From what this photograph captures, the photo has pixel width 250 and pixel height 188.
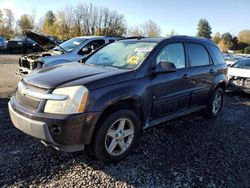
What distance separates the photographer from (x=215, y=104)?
231 inches

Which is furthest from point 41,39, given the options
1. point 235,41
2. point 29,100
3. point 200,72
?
point 235,41

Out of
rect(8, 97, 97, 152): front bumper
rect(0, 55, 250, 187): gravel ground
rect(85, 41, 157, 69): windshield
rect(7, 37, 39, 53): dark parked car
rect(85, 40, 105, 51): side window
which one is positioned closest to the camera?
rect(8, 97, 97, 152): front bumper

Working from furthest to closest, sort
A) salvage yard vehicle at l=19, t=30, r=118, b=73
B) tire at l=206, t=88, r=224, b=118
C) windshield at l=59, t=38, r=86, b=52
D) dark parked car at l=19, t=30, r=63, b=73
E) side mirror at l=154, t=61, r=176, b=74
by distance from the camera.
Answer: windshield at l=59, t=38, r=86, b=52
dark parked car at l=19, t=30, r=63, b=73
salvage yard vehicle at l=19, t=30, r=118, b=73
tire at l=206, t=88, r=224, b=118
side mirror at l=154, t=61, r=176, b=74

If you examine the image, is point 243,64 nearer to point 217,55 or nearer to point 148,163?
point 217,55

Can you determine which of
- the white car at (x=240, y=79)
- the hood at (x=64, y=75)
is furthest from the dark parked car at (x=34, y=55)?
the white car at (x=240, y=79)

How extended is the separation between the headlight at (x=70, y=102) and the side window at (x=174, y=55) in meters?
1.50

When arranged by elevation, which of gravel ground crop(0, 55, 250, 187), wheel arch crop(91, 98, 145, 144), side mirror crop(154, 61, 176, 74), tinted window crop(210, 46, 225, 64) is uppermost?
tinted window crop(210, 46, 225, 64)

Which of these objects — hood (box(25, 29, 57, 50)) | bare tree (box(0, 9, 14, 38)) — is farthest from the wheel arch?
bare tree (box(0, 9, 14, 38))

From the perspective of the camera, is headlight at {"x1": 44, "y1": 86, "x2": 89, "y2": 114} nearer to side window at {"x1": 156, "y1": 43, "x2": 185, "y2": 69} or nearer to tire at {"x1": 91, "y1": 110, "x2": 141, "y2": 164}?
tire at {"x1": 91, "y1": 110, "x2": 141, "y2": 164}

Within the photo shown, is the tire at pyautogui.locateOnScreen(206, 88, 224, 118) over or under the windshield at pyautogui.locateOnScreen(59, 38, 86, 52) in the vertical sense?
under

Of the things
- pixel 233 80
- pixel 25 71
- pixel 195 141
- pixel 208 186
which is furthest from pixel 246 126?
pixel 25 71

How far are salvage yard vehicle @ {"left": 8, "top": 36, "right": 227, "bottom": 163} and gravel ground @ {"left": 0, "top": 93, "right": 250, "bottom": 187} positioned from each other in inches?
11.2

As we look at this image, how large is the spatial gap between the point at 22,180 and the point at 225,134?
3.60m

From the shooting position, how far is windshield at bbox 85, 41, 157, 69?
404cm
